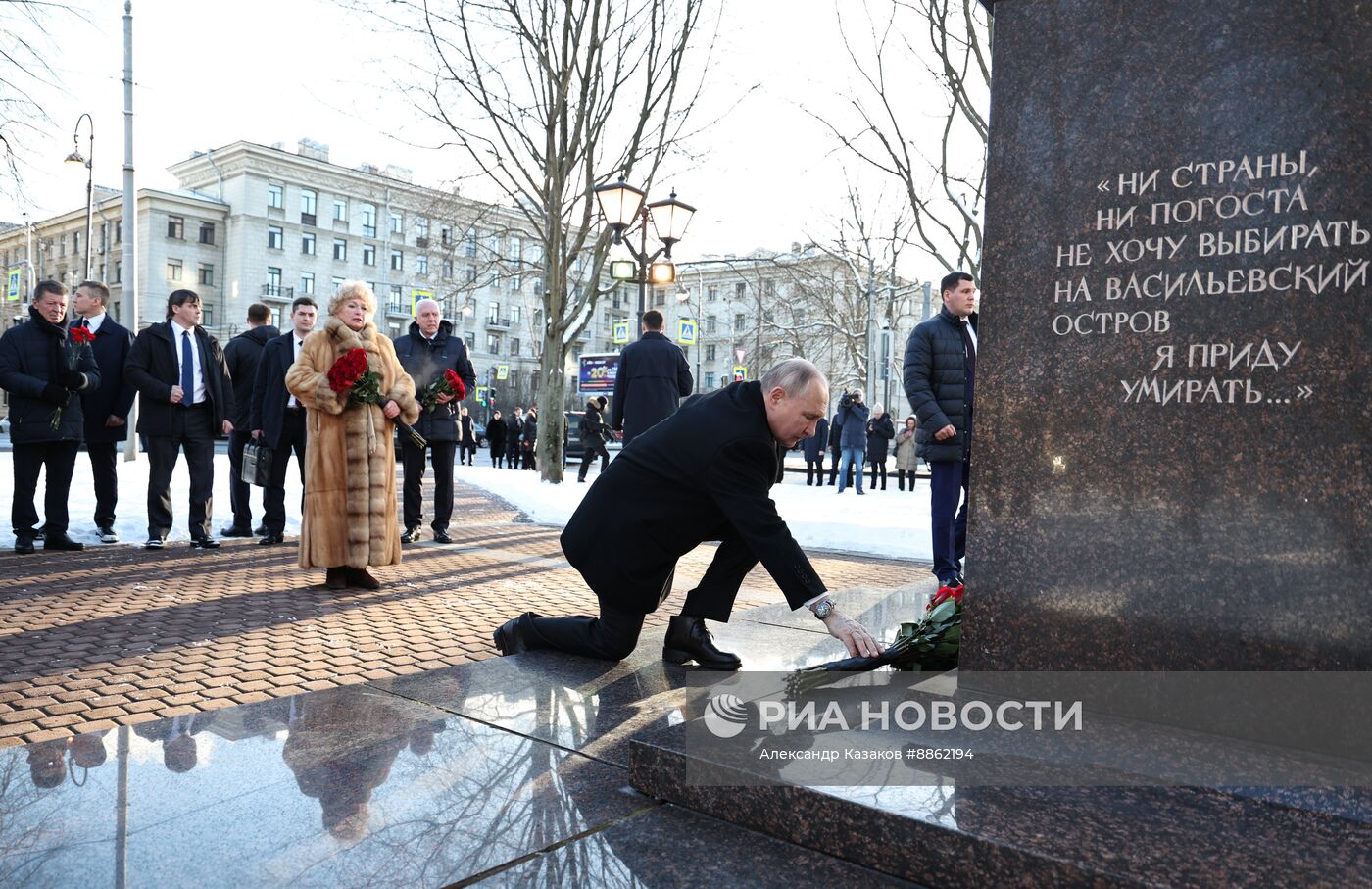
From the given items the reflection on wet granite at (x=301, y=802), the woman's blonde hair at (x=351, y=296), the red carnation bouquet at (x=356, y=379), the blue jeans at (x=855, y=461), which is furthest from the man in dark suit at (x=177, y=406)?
the blue jeans at (x=855, y=461)

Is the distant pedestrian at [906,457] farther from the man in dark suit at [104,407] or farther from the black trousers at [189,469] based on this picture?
the man in dark suit at [104,407]

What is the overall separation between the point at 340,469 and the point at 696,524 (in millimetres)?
3269

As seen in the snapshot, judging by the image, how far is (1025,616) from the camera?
128 inches

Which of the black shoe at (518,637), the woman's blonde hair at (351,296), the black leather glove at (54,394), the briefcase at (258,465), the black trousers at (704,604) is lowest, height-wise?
the black shoe at (518,637)

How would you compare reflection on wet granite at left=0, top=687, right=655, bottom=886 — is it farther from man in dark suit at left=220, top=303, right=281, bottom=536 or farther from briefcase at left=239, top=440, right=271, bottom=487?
man in dark suit at left=220, top=303, right=281, bottom=536

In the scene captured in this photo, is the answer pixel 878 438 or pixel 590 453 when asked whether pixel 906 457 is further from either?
pixel 590 453

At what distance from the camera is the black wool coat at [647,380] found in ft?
33.0

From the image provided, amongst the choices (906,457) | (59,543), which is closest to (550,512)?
(59,543)

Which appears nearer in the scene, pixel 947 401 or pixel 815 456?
pixel 947 401

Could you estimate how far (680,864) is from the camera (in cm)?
236

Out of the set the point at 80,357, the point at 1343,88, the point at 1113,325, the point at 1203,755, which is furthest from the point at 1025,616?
the point at 80,357

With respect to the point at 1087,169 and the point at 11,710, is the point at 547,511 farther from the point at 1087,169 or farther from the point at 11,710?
the point at 1087,169

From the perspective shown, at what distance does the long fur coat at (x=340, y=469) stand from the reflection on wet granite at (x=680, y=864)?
417 cm

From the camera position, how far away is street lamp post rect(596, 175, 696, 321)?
1366 cm
